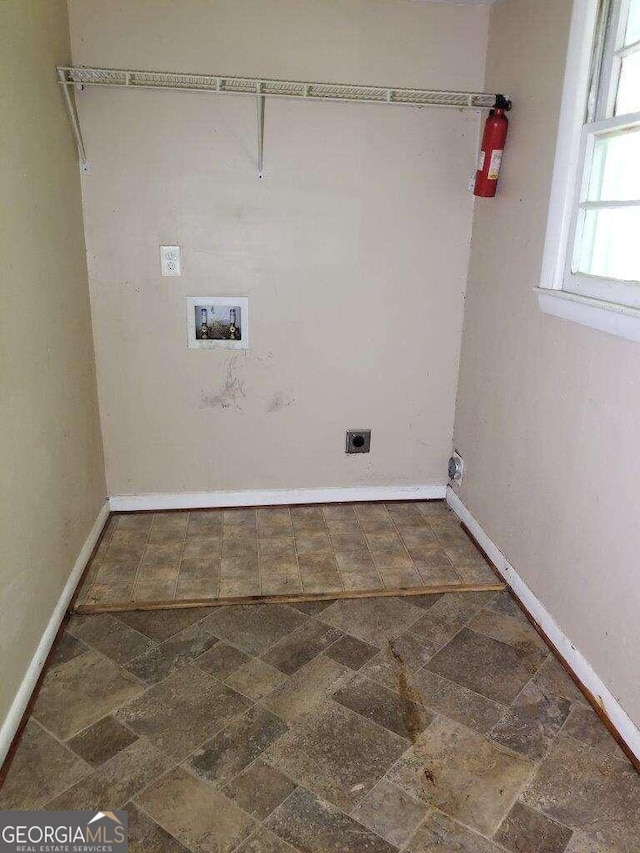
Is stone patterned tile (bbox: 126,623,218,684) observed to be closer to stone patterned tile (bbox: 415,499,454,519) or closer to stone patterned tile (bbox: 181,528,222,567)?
stone patterned tile (bbox: 181,528,222,567)

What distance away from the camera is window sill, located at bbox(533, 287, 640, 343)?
1.63 meters

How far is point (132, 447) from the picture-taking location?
115 inches

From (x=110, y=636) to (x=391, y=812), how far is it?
3.68 ft

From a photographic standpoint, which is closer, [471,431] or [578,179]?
[578,179]

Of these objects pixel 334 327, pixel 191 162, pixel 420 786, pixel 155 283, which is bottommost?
pixel 420 786

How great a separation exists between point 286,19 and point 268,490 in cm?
211

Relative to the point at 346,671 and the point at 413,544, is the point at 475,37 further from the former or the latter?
the point at 346,671

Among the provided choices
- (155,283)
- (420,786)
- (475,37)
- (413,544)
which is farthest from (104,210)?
(420,786)

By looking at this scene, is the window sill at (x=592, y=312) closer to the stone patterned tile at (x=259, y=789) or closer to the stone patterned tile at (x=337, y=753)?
the stone patterned tile at (x=337, y=753)

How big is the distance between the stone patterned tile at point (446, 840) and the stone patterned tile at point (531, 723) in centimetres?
31

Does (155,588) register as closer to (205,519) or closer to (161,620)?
(161,620)

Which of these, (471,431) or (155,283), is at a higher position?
(155,283)

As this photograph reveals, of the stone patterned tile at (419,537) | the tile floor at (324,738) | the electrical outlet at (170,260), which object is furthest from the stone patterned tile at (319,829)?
the electrical outlet at (170,260)

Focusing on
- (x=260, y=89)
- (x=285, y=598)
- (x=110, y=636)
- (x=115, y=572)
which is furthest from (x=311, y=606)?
(x=260, y=89)
